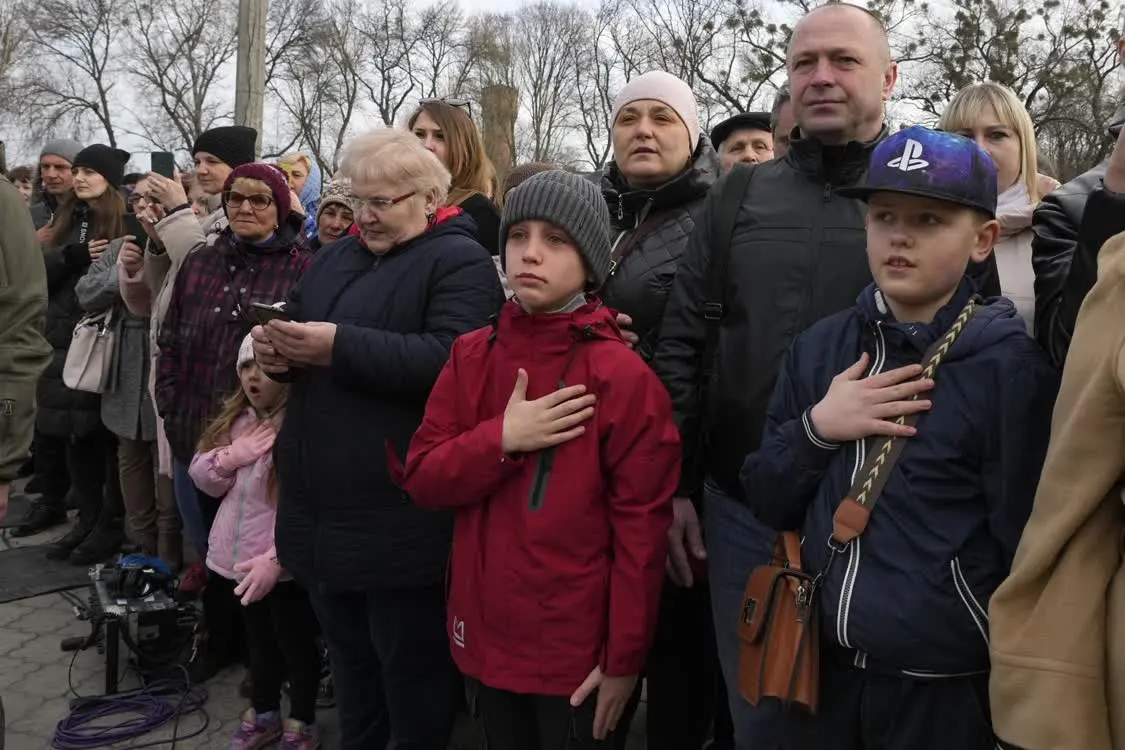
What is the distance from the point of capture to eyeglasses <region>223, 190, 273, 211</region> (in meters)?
3.62

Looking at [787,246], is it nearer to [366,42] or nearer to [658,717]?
[658,717]

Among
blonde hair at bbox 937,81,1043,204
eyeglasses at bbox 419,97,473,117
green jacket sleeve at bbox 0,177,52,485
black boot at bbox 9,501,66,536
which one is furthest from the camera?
black boot at bbox 9,501,66,536

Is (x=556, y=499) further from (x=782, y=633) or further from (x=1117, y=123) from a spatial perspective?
(x=1117, y=123)

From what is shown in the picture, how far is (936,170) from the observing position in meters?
1.67

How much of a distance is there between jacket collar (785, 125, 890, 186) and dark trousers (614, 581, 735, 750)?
1.28 metres

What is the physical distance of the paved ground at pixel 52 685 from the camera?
3.47 metres

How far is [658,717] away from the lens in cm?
286

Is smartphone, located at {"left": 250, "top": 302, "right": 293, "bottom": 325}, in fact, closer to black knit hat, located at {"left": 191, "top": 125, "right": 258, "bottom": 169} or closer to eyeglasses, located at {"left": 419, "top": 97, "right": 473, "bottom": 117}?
eyeglasses, located at {"left": 419, "top": 97, "right": 473, "bottom": 117}

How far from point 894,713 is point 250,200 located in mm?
2995

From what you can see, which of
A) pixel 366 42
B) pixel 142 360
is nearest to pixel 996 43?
pixel 366 42

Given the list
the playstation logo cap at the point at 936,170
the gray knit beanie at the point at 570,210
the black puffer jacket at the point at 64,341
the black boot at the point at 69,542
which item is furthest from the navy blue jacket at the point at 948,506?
the black boot at the point at 69,542

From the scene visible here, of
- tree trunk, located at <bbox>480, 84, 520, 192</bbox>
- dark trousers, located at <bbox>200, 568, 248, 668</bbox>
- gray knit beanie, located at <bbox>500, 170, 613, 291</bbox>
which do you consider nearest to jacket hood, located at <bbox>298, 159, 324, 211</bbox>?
dark trousers, located at <bbox>200, 568, 248, 668</bbox>

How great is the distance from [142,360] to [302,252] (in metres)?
1.77

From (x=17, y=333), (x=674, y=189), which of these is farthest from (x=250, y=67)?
(x=674, y=189)
